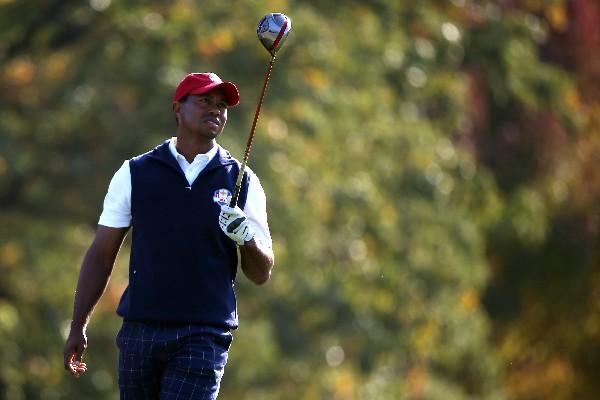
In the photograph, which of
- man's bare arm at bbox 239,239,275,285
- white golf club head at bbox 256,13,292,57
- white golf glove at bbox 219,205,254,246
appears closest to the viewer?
white golf glove at bbox 219,205,254,246

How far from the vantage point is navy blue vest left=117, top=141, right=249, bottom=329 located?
6.38 m

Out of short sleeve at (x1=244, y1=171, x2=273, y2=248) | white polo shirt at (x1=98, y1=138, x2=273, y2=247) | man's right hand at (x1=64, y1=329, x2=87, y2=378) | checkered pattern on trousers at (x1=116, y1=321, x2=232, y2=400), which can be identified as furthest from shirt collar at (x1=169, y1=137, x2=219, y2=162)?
man's right hand at (x1=64, y1=329, x2=87, y2=378)

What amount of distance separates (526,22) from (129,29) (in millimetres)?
4098

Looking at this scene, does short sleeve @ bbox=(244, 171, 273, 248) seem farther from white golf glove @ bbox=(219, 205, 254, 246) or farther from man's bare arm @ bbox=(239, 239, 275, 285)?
white golf glove @ bbox=(219, 205, 254, 246)

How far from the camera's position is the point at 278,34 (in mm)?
6445

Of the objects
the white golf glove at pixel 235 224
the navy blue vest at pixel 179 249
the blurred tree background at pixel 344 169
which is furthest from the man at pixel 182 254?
the blurred tree background at pixel 344 169

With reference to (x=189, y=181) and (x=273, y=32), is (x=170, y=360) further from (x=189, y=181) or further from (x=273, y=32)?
(x=273, y=32)

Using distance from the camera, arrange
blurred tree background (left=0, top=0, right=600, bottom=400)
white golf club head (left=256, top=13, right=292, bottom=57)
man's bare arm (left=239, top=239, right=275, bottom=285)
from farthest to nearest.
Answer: blurred tree background (left=0, top=0, right=600, bottom=400), white golf club head (left=256, top=13, right=292, bottom=57), man's bare arm (left=239, top=239, right=275, bottom=285)

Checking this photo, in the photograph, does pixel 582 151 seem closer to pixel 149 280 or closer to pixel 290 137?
pixel 290 137

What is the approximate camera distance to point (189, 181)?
644cm

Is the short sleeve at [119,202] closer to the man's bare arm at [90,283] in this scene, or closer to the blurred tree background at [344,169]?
the man's bare arm at [90,283]

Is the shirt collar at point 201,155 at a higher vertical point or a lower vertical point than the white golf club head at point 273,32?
lower

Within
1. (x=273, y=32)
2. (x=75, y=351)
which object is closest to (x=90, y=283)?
(x=75, y=351)

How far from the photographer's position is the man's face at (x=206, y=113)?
6.49 metres
